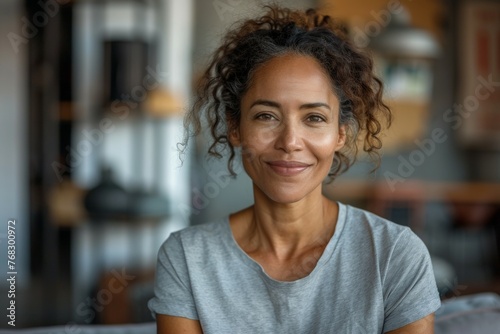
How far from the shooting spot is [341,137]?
142 cm

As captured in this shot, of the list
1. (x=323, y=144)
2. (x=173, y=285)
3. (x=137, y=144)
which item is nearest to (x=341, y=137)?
(x=323, y=144)

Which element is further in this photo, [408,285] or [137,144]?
[137,144]

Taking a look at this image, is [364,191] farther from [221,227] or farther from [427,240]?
[221,227]

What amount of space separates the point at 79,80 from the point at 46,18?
1.38ft

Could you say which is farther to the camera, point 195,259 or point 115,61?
point 115,61

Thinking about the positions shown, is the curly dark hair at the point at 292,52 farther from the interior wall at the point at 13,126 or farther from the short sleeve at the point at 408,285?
the interior wall at the point at 13,126

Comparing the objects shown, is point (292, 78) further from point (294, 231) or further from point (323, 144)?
point (294, 231)

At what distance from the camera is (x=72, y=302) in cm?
450

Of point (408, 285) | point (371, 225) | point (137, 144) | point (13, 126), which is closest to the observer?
point (408, 285)

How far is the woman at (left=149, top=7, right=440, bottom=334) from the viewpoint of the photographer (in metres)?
1.29

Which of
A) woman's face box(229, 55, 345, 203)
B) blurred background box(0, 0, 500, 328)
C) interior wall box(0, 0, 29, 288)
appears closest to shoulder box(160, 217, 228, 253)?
woman's face box(229, 55, 345, 203)

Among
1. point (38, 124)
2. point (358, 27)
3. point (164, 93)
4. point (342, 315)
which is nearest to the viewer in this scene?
point (342, 315)

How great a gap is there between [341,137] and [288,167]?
0.15m

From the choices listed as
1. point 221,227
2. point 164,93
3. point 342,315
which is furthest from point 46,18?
point 342,315
